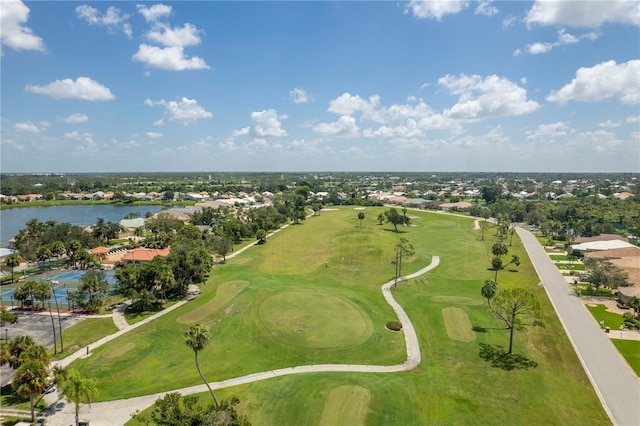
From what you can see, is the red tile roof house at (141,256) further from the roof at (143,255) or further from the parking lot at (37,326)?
the parking lot at (37,326)

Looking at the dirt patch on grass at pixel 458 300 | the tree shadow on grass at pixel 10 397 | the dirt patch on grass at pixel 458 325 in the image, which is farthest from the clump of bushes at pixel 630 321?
the tree shadow on grass at pixel 10 397

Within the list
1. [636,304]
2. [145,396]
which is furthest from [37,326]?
[636,304]

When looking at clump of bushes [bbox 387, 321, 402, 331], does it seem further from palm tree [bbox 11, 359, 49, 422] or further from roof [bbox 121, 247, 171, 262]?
roof [bbox 121, 247, 171, 262]

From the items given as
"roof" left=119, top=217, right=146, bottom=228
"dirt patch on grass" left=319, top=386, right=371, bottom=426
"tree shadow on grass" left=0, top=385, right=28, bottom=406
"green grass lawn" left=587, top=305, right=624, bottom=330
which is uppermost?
"roof" left=119, top=217, right=146, bottom=228

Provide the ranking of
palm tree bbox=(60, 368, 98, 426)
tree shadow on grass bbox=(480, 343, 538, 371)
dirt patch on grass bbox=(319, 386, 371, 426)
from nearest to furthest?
palm tree bbox=(60, 368, 98, 426), dirt patch on grass bbox=(319, 386, 371, 426), tree shadow on grass bbox=(480, 343, 538, 371)

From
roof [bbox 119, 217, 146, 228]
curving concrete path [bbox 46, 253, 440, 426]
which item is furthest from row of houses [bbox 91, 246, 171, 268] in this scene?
roof [bbox 119, 217, 146, 228]

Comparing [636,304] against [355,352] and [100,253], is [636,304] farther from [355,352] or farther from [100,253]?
[100,253]
